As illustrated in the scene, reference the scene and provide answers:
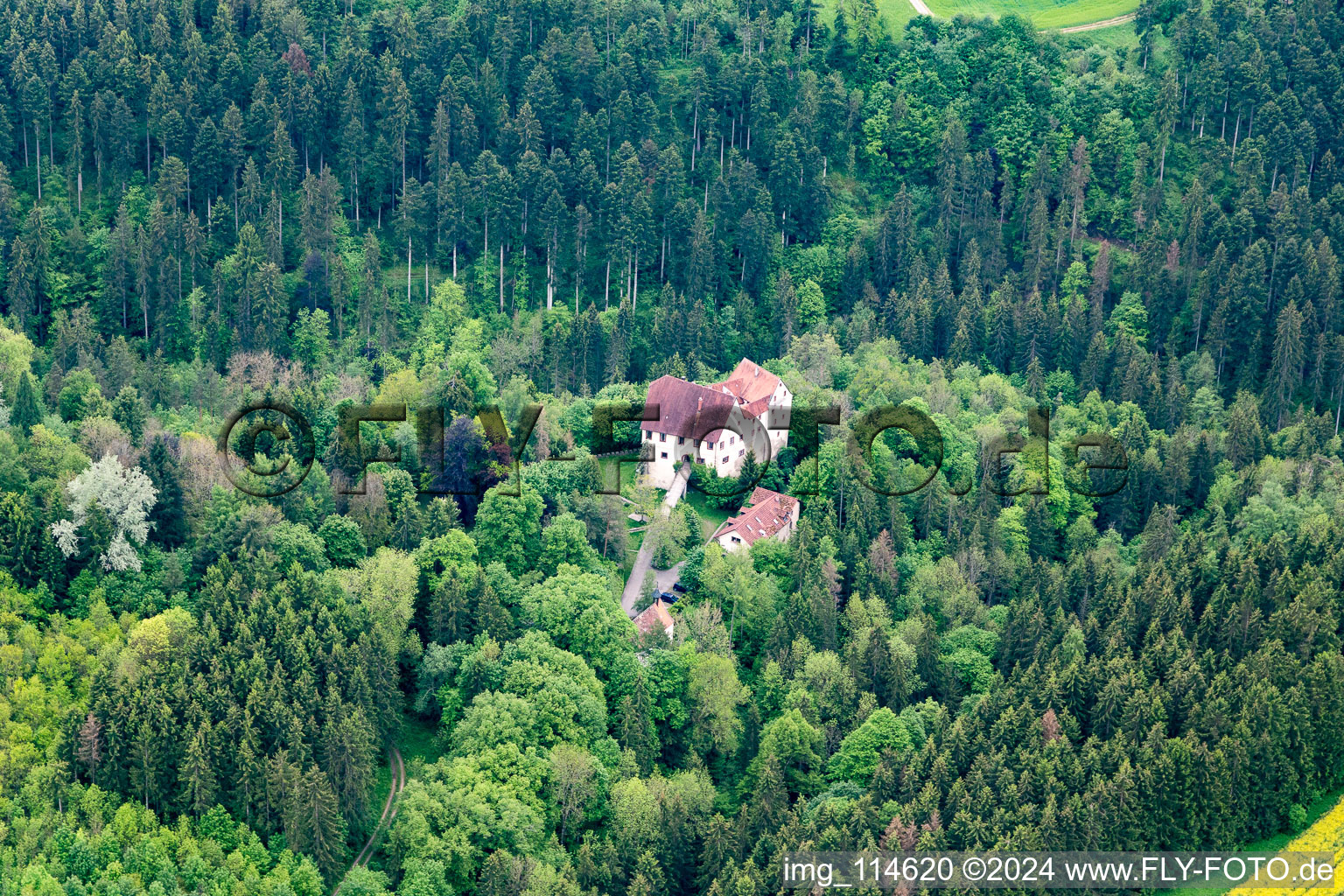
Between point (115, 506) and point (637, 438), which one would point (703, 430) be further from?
point (115, 506)

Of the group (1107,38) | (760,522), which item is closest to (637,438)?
(760,522)

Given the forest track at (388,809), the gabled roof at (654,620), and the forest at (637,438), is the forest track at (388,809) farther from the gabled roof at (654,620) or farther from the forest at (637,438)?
the gabled roof at (654,620)

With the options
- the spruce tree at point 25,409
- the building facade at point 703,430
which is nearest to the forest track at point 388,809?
the building facade at point 703,430

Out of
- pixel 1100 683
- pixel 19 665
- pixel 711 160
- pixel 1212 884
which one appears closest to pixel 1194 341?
pixel 711 160

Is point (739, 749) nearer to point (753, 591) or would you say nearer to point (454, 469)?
point (753, 591)

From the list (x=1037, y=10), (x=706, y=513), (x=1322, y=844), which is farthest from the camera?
(x=1037, y=10)

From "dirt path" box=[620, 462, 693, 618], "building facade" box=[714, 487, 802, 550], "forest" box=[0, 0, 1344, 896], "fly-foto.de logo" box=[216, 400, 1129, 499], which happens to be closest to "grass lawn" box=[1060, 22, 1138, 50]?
"forest" box=[0, 0, 1344, 896]

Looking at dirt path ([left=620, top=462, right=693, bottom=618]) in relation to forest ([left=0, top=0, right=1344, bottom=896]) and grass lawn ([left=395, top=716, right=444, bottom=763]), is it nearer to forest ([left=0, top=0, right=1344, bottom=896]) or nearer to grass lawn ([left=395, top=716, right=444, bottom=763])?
forest ([left=0, top=0, right=1344, bottom=896])
